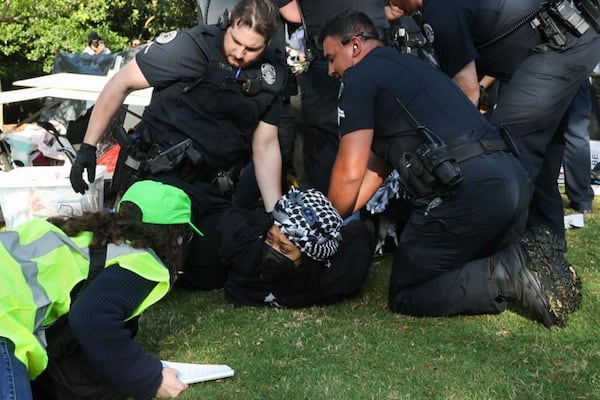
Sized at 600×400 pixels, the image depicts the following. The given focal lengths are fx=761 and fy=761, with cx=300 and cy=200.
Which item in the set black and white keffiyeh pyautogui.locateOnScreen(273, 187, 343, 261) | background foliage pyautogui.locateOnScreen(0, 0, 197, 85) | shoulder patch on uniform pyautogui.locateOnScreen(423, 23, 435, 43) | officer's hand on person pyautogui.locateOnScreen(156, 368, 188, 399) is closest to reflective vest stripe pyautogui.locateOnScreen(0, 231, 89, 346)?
officer's hand on person pyautogui.locateOnScreen(156, 368, 188, 399)

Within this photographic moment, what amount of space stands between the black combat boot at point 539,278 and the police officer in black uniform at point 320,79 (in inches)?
55.8

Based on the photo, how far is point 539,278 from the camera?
327 centimetres

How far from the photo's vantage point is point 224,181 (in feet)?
13.7

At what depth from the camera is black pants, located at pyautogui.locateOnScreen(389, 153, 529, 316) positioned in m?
3.39

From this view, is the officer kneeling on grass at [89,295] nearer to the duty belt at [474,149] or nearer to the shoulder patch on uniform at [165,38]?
the duty belt at [474,149]

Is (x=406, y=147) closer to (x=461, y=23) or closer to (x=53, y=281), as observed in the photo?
(x=461, y=23)

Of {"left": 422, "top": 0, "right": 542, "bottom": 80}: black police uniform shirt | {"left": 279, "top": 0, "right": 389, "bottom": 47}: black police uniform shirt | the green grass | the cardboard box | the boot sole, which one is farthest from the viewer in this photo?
the cardboard box

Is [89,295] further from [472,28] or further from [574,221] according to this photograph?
[574,221]

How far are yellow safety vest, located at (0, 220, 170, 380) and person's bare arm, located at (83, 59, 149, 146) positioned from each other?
1560mm

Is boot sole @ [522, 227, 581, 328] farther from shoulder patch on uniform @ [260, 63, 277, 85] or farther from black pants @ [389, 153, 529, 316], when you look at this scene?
shoulder patch on uniform @ [260, 63, 277, 85]

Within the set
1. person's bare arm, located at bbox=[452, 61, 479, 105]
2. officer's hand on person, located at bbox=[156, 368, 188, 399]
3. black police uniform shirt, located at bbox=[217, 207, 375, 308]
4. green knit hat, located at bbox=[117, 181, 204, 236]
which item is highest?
person's bare arm, located at bbox=[452, 61, 479, 105]

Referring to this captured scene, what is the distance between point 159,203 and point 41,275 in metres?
0.52

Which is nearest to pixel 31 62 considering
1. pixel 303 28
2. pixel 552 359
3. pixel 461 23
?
pixel 303 28

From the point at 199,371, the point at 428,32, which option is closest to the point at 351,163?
the point at 428,32
